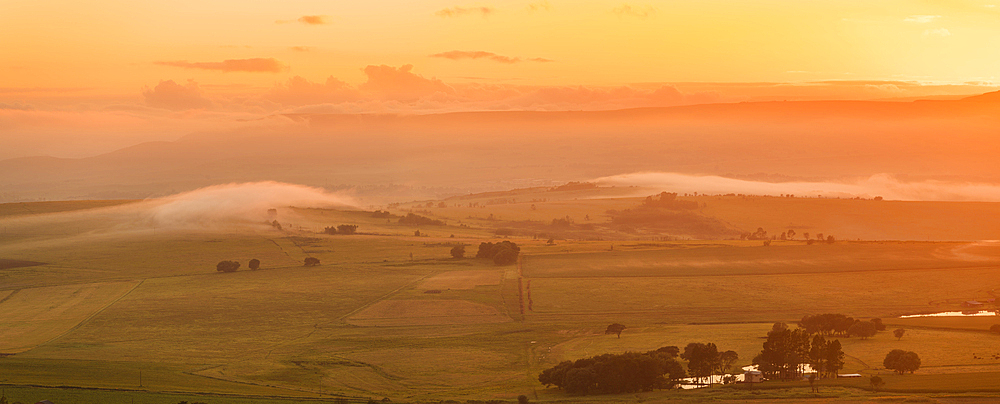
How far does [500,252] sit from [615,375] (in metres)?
91.6

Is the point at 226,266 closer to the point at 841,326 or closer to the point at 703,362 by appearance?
the point at 703,362

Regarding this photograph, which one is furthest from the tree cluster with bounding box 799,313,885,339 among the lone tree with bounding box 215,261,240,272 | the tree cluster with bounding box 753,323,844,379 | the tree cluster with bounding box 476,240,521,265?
the lone tree with bounding box 215,261,240,272

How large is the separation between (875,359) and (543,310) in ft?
174

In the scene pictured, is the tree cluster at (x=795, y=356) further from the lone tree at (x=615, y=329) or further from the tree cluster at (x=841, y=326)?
the lone tree at (x=615, y=329)

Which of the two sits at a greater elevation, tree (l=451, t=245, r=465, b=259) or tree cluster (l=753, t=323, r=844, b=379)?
tree (l=451, t=245, r=465, b=259)

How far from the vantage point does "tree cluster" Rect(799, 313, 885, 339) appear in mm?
108125

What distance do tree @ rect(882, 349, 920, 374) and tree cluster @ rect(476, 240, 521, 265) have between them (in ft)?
314

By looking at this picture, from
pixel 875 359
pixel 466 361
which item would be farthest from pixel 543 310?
pixel 875 359

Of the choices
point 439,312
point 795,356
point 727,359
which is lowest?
point 727,359

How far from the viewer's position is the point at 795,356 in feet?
292

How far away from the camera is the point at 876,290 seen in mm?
143375

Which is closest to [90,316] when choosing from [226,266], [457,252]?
[226,266]

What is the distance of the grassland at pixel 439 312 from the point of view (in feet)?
307

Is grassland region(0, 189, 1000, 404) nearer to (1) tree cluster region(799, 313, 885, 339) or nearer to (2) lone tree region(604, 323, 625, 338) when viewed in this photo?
(2) lone tree region(604, 323, 625, 338)
